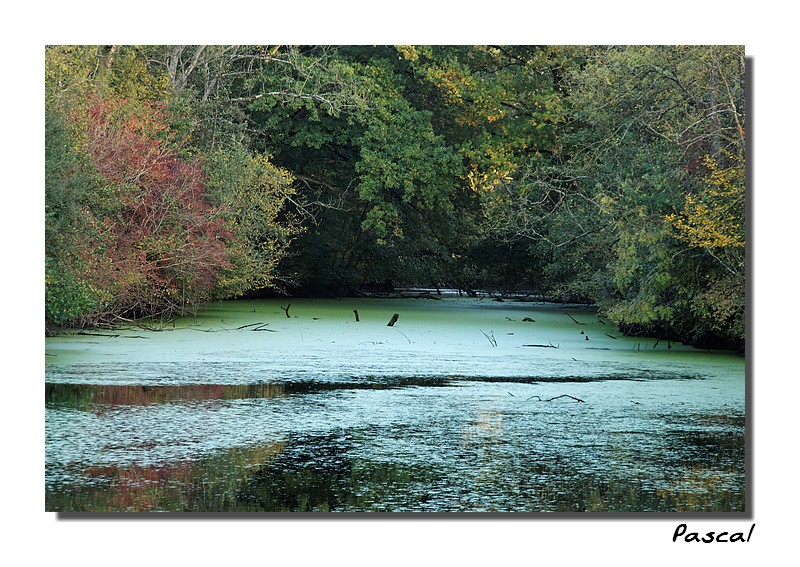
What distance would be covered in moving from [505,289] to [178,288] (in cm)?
893

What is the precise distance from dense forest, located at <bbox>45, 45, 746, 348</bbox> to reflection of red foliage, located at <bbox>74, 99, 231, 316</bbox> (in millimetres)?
41

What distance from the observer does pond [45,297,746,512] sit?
22.6 ft

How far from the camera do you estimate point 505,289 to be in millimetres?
23891

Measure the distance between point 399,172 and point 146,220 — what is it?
4.37 metres

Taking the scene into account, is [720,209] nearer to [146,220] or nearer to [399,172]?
[146,220]

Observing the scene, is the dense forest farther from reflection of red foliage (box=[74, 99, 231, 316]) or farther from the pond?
the pond

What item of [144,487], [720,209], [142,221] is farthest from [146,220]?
[144,487]

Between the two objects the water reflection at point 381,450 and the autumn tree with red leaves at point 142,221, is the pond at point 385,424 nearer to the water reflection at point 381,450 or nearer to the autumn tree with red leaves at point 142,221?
the water reflection at point 381,450

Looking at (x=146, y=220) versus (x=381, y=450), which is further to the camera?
(x=146, y=220)

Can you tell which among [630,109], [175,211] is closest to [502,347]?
[630,109]

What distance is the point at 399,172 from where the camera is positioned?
17.9 meters

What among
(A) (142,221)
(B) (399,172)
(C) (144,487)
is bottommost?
(C) (144,487)

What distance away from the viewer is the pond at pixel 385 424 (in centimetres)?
688

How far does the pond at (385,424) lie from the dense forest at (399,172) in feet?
3.23
